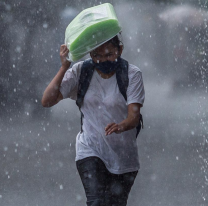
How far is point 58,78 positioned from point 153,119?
264 inches

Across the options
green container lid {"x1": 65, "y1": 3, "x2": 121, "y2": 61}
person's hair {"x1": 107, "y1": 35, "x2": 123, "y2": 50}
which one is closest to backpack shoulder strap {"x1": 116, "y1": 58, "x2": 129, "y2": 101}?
person's hair {"x1": 107, "y1": 35, "x2": 123, "y2": 50}

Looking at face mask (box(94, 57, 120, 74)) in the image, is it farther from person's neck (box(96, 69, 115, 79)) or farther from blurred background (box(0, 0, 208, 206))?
blurred background (box(0, 0, 208, 206))

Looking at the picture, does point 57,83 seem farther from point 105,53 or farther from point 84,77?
point 105,53

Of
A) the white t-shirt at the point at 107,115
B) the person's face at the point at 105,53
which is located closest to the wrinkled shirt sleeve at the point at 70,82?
the white t-shirt at the point at 107,115

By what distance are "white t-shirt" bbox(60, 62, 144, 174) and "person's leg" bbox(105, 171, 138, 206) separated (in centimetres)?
6

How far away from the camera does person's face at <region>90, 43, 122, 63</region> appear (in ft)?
11.4

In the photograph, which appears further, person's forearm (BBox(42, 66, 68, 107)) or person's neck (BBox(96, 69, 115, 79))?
person's neck (BBox(96, 69, 115, 79))

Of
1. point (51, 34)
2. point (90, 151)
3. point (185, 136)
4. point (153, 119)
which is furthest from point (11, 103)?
point (90, 151)

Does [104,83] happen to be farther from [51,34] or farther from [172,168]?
[51,34]

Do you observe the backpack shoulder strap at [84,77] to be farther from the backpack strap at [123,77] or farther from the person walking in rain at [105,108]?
the backpack strap at [123,77]

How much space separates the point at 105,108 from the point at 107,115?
0.05m

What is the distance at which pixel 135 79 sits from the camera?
3510 mm

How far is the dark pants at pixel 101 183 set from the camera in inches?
134

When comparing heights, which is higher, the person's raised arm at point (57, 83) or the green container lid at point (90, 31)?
the green container lid at point (90, 31)
